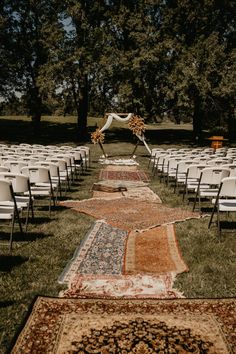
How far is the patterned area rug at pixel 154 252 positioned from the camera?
18.9 feet

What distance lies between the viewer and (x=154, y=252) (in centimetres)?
645

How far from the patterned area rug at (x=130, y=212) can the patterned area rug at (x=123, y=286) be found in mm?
2380

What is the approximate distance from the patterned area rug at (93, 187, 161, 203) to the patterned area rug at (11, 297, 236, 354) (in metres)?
A: 6.27

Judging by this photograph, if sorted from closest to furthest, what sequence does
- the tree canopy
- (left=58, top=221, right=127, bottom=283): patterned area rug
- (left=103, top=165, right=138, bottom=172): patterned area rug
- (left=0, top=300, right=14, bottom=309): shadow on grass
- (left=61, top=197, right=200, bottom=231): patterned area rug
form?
(left=0, top=300, right=14, bottom=309): shadow on grass → (left=58, top=221, right=127, bottom=283): patterned area rug → (left=61, top=197, right=200, bottom=231): patterned area rug → (left=103, top=165, right=138, bottom=172): patterned area rug → the tree canopy

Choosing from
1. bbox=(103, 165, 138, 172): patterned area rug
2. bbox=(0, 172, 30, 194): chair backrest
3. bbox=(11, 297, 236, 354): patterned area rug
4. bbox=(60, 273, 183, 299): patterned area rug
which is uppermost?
bbox=(0, 172, 30, 194): chair backrest

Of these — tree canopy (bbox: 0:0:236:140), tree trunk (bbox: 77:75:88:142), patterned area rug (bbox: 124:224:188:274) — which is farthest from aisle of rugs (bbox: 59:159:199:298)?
tree trunk (bbox: 77:75:88:142)

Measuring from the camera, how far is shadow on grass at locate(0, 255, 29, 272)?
224 inches

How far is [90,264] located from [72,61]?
26850 mm

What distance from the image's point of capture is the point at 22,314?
431 centimetres

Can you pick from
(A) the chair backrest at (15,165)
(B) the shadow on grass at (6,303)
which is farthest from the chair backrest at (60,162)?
(B) the shadow on grass at (6,303)

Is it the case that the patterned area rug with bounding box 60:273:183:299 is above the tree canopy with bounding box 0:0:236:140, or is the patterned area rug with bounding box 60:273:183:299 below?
below

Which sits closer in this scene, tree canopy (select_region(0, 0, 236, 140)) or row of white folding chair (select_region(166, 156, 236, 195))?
row of white folding chair (select_region(166, 156, 236, 195))

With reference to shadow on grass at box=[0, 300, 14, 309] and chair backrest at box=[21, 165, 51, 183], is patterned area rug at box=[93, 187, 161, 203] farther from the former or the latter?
shadow on grass at box=[0, 300, 14, 309]

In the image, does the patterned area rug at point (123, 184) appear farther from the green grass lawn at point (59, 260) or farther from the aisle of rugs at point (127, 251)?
the aisle of rugs at point (127, 251)
